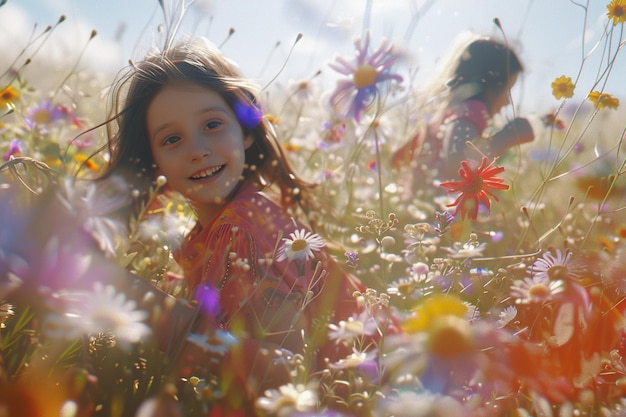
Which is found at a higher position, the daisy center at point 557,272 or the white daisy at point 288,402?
the daisy center at point 557,272

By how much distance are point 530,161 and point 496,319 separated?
2.15 metres

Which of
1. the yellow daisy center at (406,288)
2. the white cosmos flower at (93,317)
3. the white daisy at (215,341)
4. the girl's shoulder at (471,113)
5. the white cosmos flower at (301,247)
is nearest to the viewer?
the white cosmos flower at (93,317)

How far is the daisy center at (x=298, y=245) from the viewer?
1025 mm

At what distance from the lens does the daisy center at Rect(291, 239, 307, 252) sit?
1025 millimetres

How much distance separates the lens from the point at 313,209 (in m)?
1.82

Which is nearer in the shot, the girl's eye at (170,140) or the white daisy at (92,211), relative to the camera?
the white daisy at (92,211)

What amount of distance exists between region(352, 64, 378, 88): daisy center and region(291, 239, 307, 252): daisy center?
59 centimetres

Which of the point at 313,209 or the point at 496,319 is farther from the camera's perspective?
the point at 313,209

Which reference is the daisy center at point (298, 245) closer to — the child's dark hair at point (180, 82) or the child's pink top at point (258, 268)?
the child's pink top at point (258, 268)

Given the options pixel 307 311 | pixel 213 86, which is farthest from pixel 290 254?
pixel 213 86

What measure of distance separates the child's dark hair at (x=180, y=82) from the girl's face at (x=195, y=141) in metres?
0.05

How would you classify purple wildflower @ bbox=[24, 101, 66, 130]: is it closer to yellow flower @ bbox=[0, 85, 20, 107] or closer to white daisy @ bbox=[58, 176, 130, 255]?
yellow flower @ bbox=[0, 85, 20, 107]

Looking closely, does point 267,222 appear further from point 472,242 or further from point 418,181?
point 418,181

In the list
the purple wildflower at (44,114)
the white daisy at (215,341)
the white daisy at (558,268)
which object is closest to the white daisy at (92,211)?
the white daisy at (215,341)
